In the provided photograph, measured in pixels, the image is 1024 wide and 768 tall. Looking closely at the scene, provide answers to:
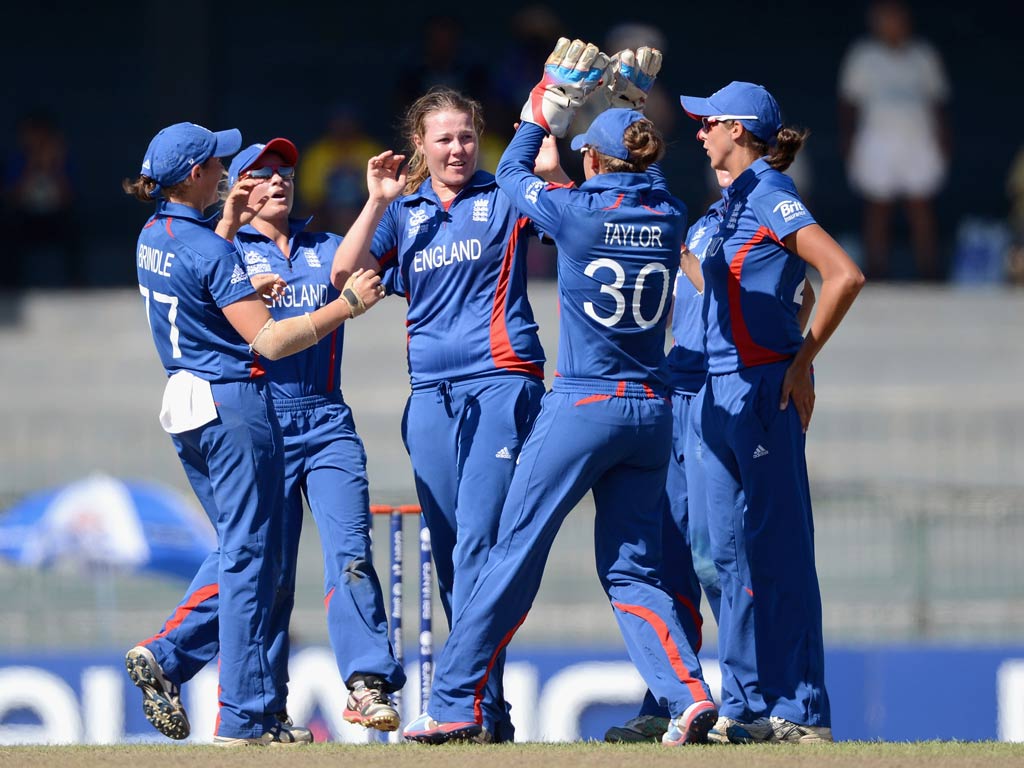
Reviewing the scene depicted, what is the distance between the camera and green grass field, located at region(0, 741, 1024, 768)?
5.53m

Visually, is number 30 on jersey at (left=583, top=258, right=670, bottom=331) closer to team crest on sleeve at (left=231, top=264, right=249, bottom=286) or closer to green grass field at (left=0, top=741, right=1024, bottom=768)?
team crest on sleeve at (left=231, top=264, right=249, bottom=286)

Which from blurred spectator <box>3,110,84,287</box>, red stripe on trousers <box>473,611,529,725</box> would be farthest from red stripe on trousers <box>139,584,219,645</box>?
blurred spectator <box>3,110,84,287</box>

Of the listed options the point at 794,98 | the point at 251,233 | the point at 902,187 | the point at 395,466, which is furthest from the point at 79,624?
A: the point at 794,98

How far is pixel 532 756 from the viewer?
5.66 m

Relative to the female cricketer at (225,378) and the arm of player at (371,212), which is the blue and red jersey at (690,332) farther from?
the female cricketer at (225,378)

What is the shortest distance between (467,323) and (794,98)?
41.9 ft

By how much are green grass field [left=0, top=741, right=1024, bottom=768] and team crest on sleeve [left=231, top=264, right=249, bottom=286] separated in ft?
5.35

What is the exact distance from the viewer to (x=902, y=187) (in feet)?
48.4

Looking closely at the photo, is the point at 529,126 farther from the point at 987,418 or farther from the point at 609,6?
the point at 609,6

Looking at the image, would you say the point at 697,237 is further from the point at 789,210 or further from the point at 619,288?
the point at 619,288

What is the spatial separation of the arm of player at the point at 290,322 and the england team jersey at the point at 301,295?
47 centimetres

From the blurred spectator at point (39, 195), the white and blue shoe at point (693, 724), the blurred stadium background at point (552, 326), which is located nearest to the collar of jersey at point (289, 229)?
the white and blue shoe at point (693, 724)

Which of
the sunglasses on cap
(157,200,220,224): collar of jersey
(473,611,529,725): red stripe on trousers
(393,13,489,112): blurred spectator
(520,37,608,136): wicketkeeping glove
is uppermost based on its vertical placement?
(393,13,489,112): blurred spectator

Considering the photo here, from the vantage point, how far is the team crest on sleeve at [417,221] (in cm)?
663
